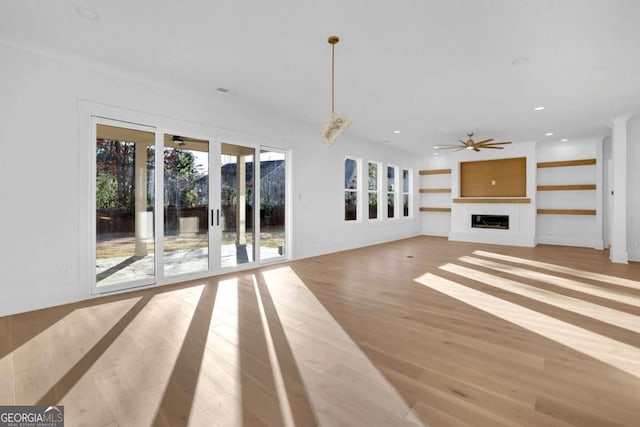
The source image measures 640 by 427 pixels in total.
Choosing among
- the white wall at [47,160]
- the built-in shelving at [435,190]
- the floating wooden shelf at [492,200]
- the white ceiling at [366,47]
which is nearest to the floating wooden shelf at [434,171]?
the built-in shelving at [435,190]

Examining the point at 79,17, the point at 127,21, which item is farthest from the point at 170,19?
the point at 79,17

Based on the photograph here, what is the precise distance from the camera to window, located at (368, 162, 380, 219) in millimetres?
9078

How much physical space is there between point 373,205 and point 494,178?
395cm

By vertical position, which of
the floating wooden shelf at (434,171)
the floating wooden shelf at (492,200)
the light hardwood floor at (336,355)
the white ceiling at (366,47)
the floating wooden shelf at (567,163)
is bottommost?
the light hardwood floor at (336,355)

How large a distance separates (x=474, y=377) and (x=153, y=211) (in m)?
4.33

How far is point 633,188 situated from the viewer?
6.33 meters

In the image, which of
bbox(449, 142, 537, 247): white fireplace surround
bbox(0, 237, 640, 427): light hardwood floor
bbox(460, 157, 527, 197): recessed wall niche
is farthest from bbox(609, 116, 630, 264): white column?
bbox(460, 157, 527, 197): recessed wall niche

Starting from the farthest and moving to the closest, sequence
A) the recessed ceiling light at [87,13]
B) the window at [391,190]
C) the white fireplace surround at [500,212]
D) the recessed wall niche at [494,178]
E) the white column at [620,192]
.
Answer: the window at [391,190], the recessed wall niche at [494,178], the white fireplace surround at [500,212], the white column at [620,192], the recessed ceiling light at [87,13]

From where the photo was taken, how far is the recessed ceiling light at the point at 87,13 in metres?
2.77

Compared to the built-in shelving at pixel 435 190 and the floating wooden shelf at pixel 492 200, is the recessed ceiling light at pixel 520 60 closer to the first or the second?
the floating wooden shelf at pixel 492 200

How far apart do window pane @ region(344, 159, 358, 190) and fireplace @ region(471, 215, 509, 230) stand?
423cm

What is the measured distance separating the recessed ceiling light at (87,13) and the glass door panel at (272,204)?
3.24m

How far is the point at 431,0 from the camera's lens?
263 centimetres

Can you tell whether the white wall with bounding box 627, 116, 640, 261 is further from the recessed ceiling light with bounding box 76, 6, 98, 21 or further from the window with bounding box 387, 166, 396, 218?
the recessed ceiling light with bounding box 76, 6, 98, 21
